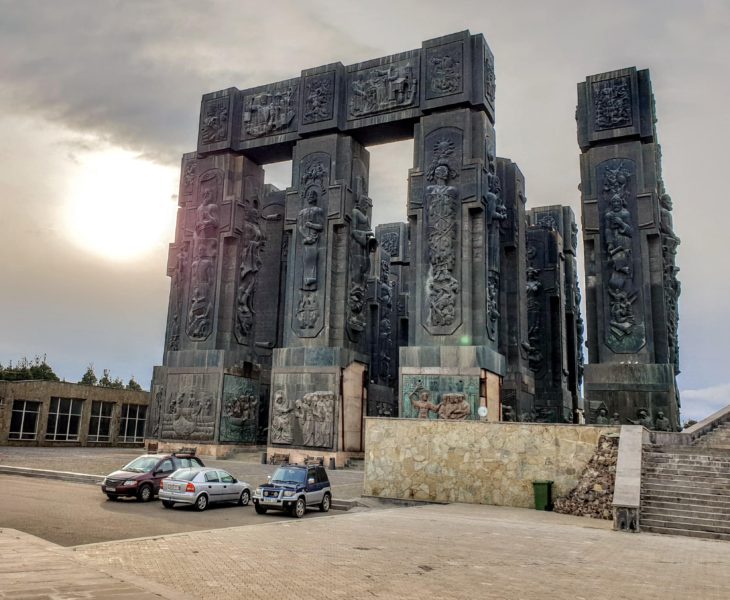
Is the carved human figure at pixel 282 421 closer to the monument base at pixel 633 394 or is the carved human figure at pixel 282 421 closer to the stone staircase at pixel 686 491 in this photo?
the monument base at pixel 633 394

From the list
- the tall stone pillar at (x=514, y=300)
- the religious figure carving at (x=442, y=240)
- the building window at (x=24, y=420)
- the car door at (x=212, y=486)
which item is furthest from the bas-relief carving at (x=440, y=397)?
the building window at (x=24, y=420)

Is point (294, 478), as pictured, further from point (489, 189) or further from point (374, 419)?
point (489, 189)

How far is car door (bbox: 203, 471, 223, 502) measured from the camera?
668 inches

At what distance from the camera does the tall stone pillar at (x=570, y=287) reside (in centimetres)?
4641

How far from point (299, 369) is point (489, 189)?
13.2 metres

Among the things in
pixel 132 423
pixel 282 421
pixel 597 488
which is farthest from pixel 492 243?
pixel 132 423

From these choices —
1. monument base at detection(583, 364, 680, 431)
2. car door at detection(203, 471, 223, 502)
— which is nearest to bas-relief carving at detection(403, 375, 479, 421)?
monument base at detection(583, 364, 680, 431)

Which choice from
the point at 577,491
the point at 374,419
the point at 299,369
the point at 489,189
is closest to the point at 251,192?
the point at 299,369

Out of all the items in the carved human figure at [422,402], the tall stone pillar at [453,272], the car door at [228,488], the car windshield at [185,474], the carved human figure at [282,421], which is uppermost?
the tall stone pillar at [453,272]

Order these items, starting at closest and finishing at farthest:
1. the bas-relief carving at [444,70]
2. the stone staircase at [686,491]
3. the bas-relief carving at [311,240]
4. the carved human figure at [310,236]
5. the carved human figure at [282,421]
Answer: the stone staircase at [686,491] < the bas-relief carving at [444,70] < the carved human figure at [282,421] < the bas-relief carving at [311,240] < the carved human figure at [310,236]

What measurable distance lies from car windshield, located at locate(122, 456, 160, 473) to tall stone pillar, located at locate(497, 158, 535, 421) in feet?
68.7

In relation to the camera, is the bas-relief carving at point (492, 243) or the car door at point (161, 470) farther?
the bas-relief carving at point (492, 243)

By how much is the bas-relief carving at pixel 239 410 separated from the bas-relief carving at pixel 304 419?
376 centimetres

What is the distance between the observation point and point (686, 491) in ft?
A: 52.6
